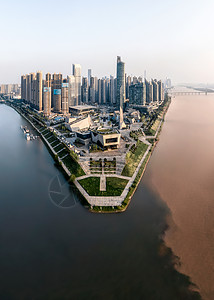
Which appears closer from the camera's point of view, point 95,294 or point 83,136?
point 95,294

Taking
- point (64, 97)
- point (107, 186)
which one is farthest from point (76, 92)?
point (107, 186)

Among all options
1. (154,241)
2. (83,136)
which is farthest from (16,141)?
(154,241)

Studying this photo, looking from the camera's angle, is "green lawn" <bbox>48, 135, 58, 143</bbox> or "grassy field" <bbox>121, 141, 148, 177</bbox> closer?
"grassy field" <bbox>121, 141, 148, 177</bbox>

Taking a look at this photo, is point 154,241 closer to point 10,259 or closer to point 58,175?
point 10,259

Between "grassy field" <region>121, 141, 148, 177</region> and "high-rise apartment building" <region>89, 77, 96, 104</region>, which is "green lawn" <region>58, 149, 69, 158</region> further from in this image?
"high-rise apartment building" <region>89, 77, 96, 104</region>

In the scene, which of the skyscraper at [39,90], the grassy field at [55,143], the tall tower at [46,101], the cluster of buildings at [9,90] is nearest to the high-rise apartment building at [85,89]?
the skyscraper at [39,90]

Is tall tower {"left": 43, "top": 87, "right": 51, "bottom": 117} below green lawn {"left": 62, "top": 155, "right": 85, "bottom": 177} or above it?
above

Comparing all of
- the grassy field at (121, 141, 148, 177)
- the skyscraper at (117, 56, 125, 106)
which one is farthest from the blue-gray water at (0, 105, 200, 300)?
the skyscraper at (117, 56, 125, 106)
